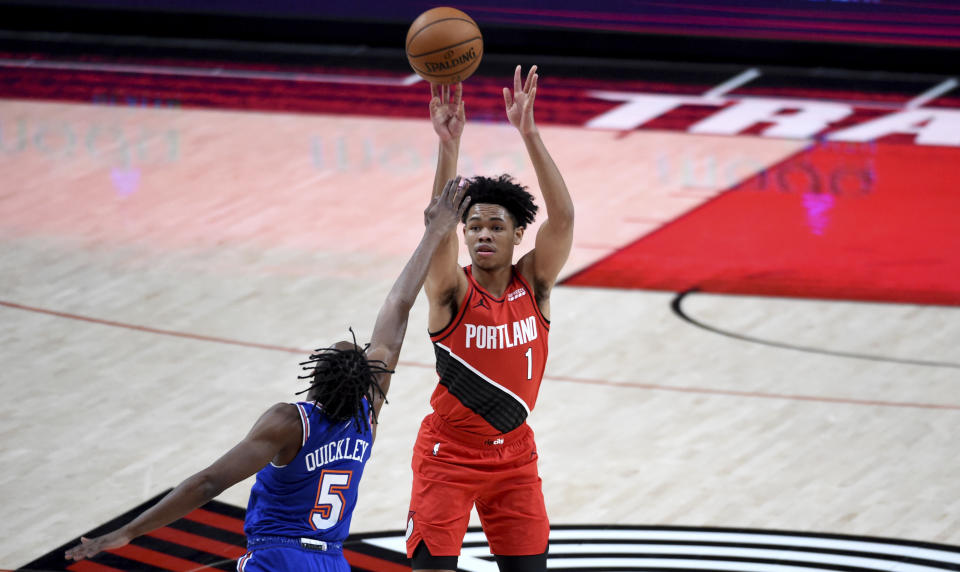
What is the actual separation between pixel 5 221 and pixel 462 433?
317 inches

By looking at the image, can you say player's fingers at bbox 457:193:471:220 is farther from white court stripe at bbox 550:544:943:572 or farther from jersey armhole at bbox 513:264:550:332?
white court stripe at bbox 550:544:943:572

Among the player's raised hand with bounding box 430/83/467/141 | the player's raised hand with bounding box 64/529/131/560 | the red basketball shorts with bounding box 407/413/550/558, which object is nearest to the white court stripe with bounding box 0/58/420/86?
the player's raised hand with bounding box 430/83/467/141

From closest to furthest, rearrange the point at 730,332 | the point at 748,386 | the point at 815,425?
the point at 815,425 < the point at 748,386 < the point at 730,332

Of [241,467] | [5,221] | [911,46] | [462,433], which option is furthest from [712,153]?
[241,467]

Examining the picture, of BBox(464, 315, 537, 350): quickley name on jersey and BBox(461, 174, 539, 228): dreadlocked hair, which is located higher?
BBox(461, 174, 539, 228): dreadlocked hair

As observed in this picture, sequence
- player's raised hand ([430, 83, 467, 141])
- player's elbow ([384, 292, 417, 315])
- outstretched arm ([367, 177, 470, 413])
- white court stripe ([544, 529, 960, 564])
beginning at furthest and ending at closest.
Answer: white court stripe ([544, 529, 960, 564])
player's raised hand ([430, 83, 467, 141])
player's elbow ([384, 292, 417, 315])
outstretched arm ([367, 177, 470, 413])

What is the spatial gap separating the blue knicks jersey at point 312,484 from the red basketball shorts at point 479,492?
83 centimetres

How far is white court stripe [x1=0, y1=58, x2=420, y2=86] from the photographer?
56.3ft

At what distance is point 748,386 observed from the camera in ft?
31.2

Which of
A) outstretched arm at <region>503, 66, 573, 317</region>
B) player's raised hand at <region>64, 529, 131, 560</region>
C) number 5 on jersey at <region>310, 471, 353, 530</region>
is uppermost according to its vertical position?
outstretched arm at <region>503, 66, 573, 317</region>

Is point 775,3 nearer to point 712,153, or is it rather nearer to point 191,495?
point 712,153

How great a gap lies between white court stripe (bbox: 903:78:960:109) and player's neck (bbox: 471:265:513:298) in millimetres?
11688

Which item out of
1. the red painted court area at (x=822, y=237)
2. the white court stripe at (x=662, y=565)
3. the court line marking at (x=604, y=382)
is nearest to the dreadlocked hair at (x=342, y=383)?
the white court stripe at (x=662, y=565)

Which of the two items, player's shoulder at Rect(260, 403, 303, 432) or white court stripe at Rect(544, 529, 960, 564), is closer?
player's shoulder at Rect(260, 403, 303, 432)
